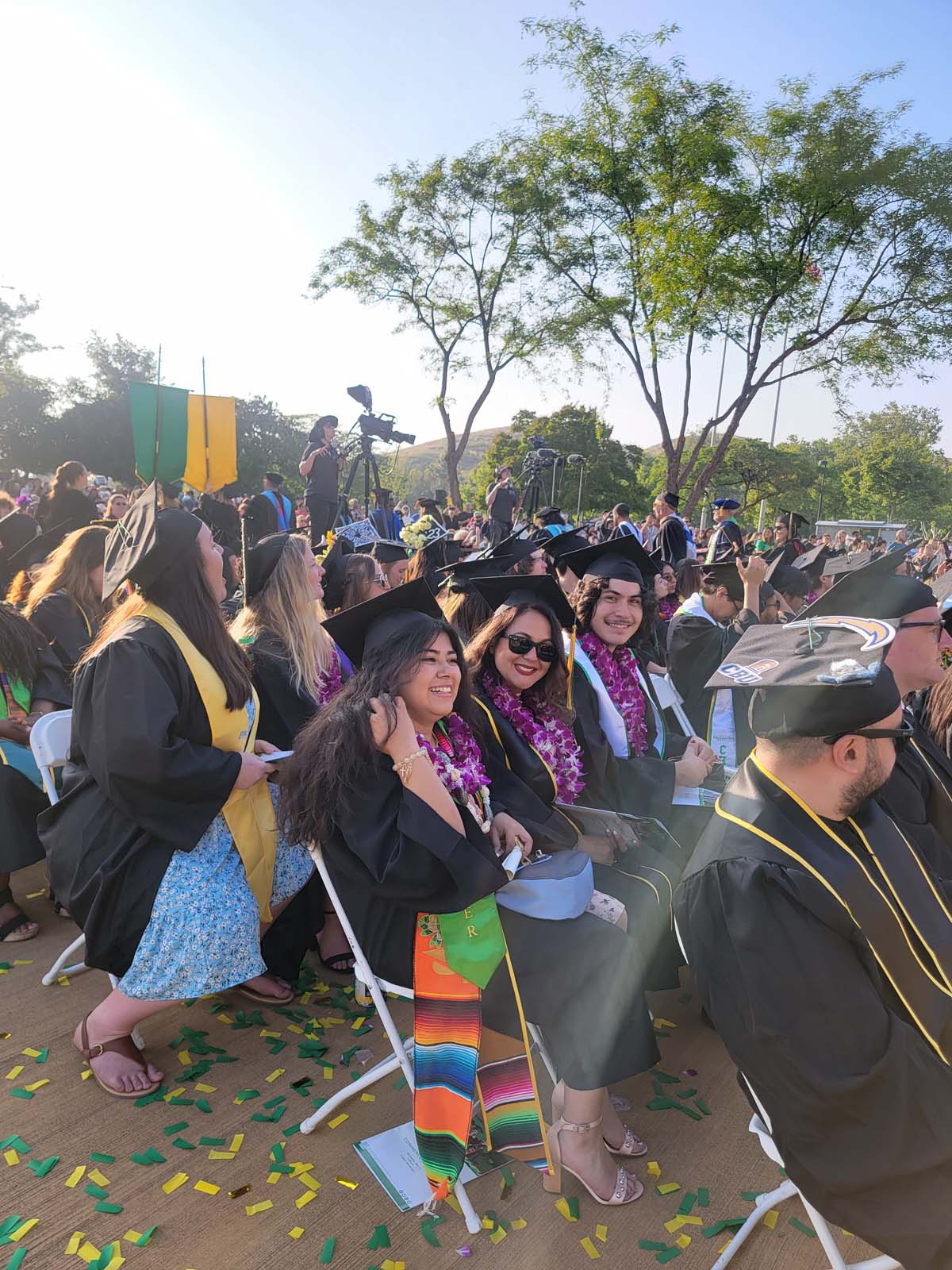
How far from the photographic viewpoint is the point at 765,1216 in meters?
2.28

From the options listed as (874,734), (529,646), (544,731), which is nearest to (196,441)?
(529,646)

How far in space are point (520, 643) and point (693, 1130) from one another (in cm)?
185

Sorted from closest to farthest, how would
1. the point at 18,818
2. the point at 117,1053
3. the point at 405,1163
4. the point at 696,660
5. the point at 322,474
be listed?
1. the point at 405,1163
2. the point at 117,1053
3. the point at 18,818
4. the point at 696,660
5. the point at 322,474

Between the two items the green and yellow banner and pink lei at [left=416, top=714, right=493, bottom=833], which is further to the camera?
the green and yellow banner

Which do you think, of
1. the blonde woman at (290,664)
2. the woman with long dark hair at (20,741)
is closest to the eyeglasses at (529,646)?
the blonde woman at (290,664)

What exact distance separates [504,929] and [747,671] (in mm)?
1184

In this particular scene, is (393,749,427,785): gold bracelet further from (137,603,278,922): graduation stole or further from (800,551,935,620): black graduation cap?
(800,551,935,620): black graduation cap

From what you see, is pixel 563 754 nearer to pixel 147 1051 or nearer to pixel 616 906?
pixel 616 906

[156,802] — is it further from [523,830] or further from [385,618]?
[523,830]

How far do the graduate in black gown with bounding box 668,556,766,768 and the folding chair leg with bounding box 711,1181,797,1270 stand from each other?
2428 mm

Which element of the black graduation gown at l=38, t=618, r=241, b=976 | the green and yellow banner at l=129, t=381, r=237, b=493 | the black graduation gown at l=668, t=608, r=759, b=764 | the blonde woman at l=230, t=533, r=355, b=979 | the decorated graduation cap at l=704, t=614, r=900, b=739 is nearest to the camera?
the decorated graduation cap at l=704, t=614, r=900, b=739

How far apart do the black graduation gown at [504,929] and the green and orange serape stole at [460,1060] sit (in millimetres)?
78

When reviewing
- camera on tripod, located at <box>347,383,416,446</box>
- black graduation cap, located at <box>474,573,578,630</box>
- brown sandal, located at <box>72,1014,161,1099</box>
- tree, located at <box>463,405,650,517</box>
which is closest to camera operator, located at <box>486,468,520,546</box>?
camera on tripod, located at <box>347,383,416,446</box>

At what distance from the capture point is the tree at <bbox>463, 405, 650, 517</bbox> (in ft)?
174
